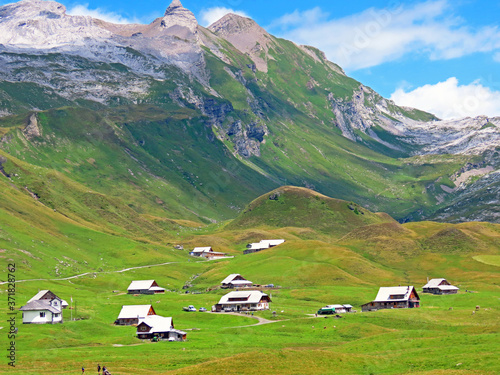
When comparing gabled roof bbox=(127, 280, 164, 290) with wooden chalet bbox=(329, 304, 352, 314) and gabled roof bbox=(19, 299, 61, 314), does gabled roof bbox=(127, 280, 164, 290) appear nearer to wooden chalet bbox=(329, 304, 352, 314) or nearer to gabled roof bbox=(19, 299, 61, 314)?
gabled roof bbox=(19, 299, 61, 314)

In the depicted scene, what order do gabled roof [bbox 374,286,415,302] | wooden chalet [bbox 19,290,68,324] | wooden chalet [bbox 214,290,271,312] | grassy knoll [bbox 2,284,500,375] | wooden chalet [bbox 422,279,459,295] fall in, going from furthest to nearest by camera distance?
wooden chalet [bbox 422,279,459,295]
gabled roof [bbox 374,286,415,302]
wooden chalet [bbox 214,290,271,312]
wooden chalet [bbox 19,290,68,324]
grassy knoll [bbox 2,284,500,375]

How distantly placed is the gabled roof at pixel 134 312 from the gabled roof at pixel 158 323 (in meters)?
12.0

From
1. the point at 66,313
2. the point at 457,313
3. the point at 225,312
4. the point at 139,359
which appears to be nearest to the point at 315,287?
the point at 225,312

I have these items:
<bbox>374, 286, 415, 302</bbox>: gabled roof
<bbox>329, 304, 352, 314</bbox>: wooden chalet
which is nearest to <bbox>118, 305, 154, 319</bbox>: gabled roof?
<bbox>329, 304, 352, 314</bbox>: wooden chalet

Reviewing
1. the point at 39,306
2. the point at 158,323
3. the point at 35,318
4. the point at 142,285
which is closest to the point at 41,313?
the point at 35,318

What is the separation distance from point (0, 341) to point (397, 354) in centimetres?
6843

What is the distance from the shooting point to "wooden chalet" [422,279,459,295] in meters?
190

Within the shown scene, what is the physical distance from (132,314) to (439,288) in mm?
94409

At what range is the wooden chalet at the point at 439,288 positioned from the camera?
7485 inches

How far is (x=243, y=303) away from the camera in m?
168

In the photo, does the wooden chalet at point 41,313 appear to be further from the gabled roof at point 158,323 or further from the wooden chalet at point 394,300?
the wooden chalet at point 394,300

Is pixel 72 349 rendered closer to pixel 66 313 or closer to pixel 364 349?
pixel 66 313

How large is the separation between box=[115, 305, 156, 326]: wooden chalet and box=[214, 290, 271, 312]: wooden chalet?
24.6 metres

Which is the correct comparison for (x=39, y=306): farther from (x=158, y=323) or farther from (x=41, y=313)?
(x=158, y=323)
